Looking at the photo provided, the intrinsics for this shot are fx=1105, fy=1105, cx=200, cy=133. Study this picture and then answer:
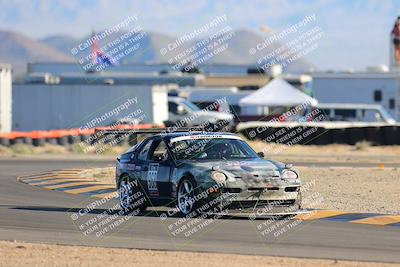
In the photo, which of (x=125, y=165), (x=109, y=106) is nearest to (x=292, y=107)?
(x=109, y=106)

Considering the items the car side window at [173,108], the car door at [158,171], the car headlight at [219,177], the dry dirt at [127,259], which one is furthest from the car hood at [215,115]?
the dry dirt at [127,259]

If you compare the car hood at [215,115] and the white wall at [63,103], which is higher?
the white wall at [63,103]

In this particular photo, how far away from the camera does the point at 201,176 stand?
624 inches

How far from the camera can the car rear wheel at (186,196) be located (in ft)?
52.2

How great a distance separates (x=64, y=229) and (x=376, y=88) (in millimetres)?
43351

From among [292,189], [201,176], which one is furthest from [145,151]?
[292,189]

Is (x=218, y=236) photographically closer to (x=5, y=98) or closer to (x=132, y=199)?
(x=132, y=199)

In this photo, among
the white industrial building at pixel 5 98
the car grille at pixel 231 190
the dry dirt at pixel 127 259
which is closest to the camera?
the dry dirt at pixel 127 259

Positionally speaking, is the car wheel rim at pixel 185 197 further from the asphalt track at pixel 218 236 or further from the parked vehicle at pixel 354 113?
the parked vehicle at pixel 354 113

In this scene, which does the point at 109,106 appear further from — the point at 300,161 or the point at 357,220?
the point at 357,220

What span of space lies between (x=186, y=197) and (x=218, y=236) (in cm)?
223

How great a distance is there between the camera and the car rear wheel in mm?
15922

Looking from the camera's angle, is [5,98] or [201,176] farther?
[5,98]

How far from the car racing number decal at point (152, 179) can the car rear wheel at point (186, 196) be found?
676mm
